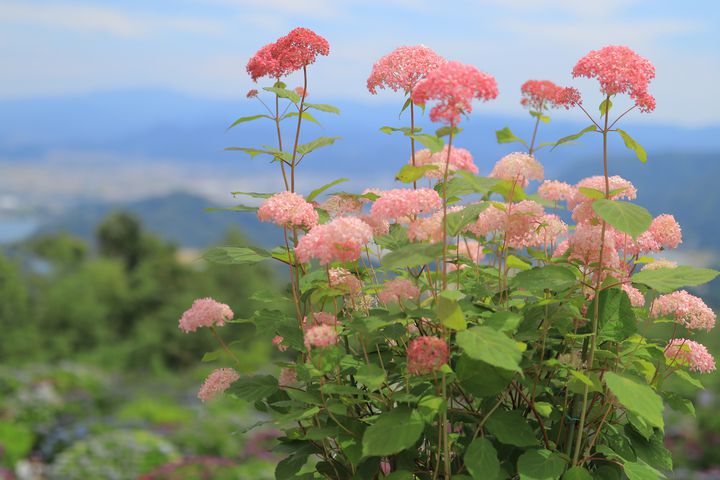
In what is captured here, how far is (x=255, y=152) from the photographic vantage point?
1.29 metres

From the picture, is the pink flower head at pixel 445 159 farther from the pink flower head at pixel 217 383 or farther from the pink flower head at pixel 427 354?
the pink flower head at pixel 217 383

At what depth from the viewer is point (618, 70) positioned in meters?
1.07

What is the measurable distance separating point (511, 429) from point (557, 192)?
468 mm

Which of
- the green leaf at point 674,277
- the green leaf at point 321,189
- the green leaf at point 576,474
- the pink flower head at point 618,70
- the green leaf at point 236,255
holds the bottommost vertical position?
the green leaf at point 576,474

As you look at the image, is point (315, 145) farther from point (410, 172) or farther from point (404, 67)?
point (410, 172)

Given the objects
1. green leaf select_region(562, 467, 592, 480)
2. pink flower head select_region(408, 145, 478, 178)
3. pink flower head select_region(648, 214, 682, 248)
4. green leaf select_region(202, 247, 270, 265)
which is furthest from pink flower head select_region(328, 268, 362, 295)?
pink flower head select_region(648, 214, 682, 248)

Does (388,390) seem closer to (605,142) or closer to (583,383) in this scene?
(583,383)

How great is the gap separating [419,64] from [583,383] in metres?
0.60

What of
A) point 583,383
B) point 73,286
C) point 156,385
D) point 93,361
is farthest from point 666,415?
point 73,286

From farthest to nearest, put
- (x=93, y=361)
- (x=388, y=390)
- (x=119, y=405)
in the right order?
(x=93, y=361) → (x=119, y=405) → (x=388, y=390)

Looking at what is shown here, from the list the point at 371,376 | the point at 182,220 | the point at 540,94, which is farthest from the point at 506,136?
the point at 182,220

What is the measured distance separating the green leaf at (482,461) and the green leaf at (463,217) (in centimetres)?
33

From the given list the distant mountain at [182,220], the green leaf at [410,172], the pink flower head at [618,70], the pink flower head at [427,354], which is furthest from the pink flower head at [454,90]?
the distant mountain at [182,220]

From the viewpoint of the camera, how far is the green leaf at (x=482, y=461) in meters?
1.03
